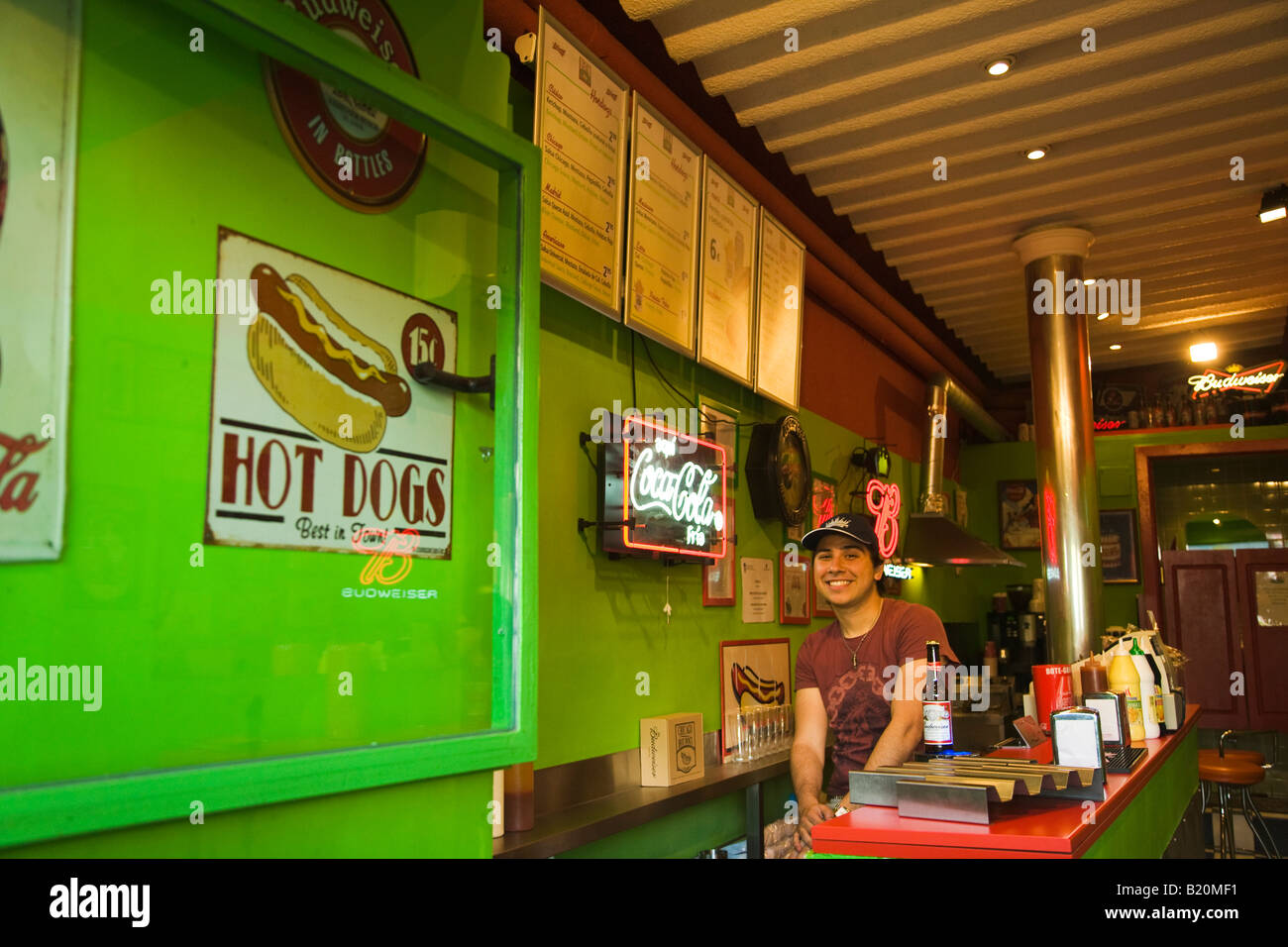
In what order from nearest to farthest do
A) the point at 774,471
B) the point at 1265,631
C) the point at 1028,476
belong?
the point at 774,471 → the point at 1265,631 → the point at 1028,476

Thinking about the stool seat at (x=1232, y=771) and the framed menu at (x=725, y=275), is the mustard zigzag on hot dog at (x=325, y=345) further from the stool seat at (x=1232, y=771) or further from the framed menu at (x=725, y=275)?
the stool seat at (x=1232, y=771)

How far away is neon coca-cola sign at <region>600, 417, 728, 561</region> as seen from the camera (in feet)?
11.5

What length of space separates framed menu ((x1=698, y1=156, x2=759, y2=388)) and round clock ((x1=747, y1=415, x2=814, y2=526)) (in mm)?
319

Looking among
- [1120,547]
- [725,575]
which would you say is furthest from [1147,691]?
[1120,547]

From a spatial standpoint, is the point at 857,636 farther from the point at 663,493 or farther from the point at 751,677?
the point at 751,677

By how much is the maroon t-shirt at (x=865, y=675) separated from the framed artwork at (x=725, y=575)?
2.73 ft

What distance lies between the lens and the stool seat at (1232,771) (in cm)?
538

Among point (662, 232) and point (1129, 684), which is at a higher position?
point (662, 232)

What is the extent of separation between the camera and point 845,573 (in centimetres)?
353

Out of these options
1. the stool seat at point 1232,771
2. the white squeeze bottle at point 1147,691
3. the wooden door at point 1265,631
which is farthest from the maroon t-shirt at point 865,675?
the wooden door at point 1265,631

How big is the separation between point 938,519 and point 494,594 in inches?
223

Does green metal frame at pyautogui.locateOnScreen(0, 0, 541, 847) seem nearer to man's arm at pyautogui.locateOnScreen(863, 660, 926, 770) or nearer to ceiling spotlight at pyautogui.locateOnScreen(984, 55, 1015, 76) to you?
man's arm at pyautogui.locateOnScreen(863, 660, 926, 770)
